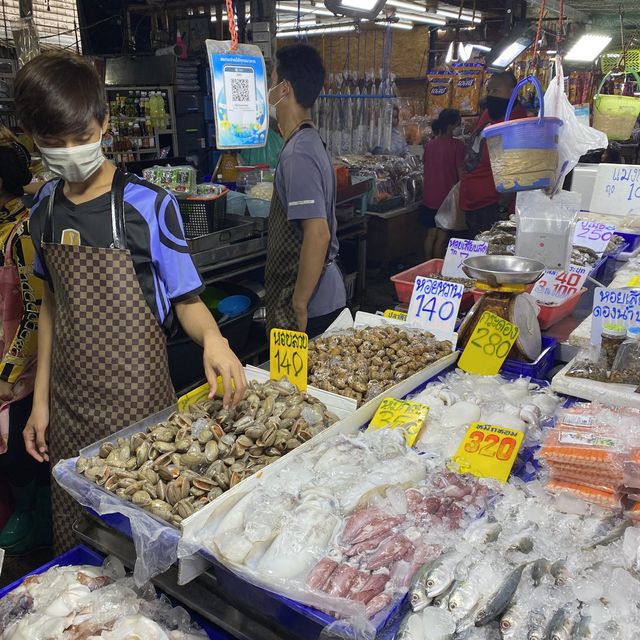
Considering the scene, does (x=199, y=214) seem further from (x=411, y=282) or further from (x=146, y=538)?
(x=146, y=538)

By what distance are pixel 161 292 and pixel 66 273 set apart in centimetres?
33

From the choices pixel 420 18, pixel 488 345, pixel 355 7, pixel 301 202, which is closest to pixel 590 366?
pixel 488 345

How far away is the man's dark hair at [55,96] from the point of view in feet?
6.28

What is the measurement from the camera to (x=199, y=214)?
437 cm

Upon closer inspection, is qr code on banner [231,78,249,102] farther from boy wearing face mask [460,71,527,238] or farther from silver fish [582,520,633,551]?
boy wearing face mask [460,71,527,238]

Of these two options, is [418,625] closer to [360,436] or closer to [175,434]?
[360,436]

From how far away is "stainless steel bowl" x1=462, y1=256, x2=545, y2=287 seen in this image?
2.49 metres

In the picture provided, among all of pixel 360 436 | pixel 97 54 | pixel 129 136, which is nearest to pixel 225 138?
pixel 360 436

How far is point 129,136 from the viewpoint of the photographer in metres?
8.30

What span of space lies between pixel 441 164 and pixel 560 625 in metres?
7.30

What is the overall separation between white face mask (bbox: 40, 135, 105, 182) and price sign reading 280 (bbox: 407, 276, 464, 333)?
5.06 feet

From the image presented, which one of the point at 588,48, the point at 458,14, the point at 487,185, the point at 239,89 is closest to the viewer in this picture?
the point at 239,89

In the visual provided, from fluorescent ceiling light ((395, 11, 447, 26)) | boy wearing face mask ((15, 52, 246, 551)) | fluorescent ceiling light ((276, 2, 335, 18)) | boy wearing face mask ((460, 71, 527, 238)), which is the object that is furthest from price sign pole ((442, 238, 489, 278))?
fluorescent ceiling light ((395, 11, 447, 26))

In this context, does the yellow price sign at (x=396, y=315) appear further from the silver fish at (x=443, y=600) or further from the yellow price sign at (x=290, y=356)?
the silver fish at (x=443, y=600)
